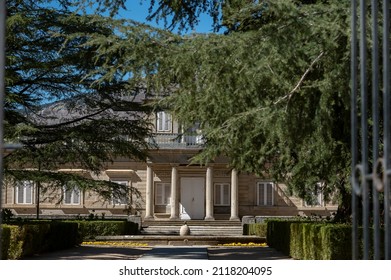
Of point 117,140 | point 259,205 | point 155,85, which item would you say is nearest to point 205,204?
point 259,205

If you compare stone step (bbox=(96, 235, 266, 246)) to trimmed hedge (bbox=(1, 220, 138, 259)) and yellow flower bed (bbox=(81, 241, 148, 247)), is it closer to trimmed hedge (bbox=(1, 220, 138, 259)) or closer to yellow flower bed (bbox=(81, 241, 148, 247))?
yellow flower bed (bbox=(81, 241, 148, 247))

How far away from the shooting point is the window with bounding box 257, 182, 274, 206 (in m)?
37.8

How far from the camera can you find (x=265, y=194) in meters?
37.9

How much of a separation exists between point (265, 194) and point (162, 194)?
17.1 feet

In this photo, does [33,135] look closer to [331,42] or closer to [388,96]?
[331,42]

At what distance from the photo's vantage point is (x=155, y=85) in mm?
12570

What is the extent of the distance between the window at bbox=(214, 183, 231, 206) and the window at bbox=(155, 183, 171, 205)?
242 cm

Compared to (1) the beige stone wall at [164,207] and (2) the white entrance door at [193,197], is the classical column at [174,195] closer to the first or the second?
(1) the beige stone wall at [164,207]

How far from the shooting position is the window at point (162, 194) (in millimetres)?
37938

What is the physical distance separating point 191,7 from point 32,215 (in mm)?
20556

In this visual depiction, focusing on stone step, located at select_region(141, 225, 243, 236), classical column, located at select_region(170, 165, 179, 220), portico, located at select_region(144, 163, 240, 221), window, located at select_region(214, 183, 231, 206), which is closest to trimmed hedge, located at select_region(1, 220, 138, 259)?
stone step, located at select_region(141, 225, 243, 236)

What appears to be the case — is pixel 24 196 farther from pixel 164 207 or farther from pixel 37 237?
pixel 37 237

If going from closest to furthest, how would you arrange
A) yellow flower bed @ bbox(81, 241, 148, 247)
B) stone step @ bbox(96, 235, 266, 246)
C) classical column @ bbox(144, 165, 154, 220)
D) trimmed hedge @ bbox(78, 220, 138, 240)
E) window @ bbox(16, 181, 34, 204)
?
yellow flower bed @ bbox(81, 241, 148, 247)
stone step @ bbox(96, 235, 266, 246)
trimmed hedge @ bbox(78, 220, 138, 240)
classical column @ bbox(144, 165, 154, 220)
window @ bbox(16, 181, 34, 204)

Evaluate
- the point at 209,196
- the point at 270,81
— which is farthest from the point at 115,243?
the point at 270,81
